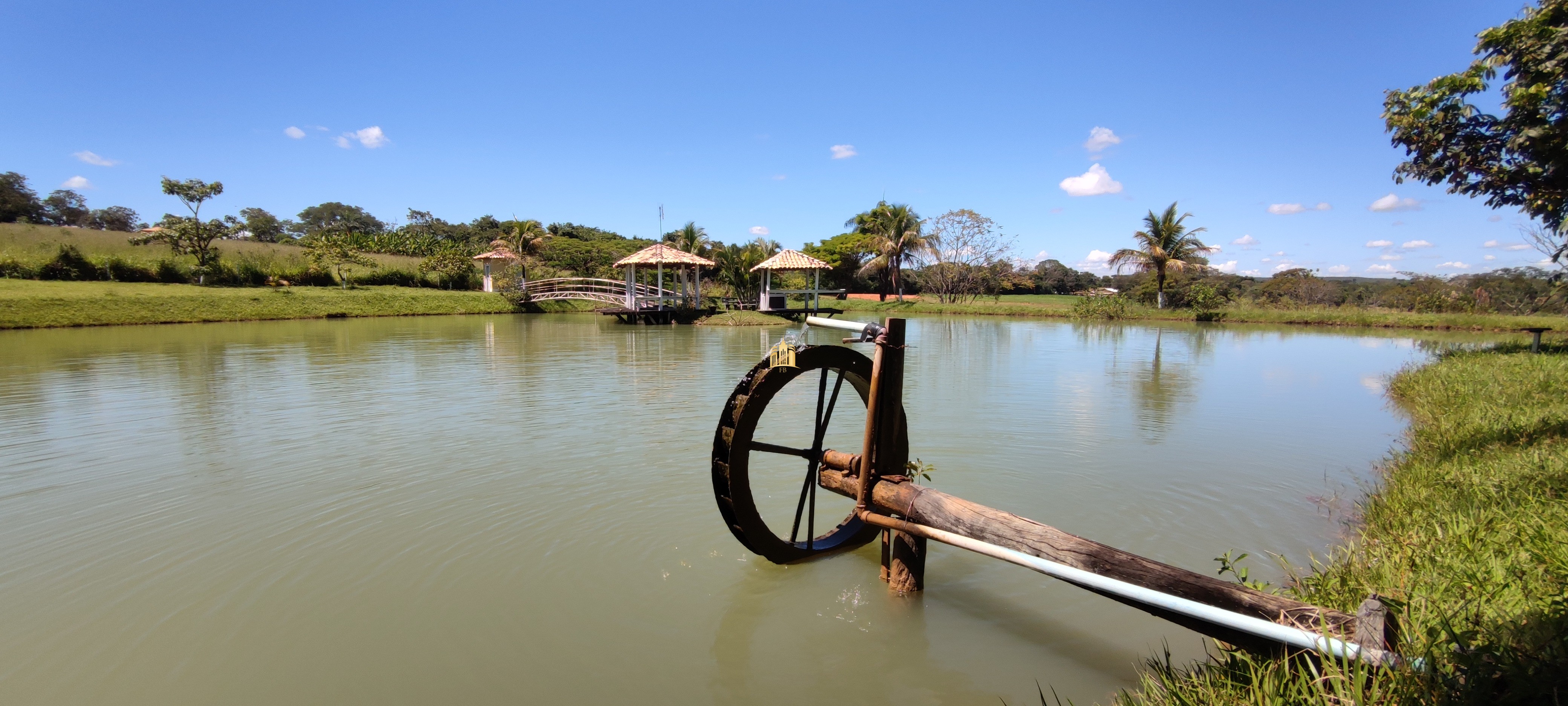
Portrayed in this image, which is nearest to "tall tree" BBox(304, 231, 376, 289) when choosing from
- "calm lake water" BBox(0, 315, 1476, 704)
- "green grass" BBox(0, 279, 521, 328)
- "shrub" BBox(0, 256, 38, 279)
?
"green grass" BBox(0, 279, 521, 328)

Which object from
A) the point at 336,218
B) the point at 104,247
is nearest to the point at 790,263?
the point at 104,247

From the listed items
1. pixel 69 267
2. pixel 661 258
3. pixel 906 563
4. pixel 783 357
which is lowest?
pixel 906 563

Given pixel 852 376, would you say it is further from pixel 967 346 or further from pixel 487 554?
pixel 967 346

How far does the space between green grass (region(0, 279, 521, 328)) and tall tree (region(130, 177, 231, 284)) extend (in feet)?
7.47

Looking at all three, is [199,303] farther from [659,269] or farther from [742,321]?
[742,321]

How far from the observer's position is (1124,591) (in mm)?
2395

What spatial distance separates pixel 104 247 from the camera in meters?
32.8

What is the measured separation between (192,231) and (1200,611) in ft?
132

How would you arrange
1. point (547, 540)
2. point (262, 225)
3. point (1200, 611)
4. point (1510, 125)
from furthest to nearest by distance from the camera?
point (262, 225), point (1510, 125), point (547, 540), point (1200, 611)

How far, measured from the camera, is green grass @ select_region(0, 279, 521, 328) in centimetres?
2109

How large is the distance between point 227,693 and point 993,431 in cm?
695

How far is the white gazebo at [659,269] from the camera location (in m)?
27.2

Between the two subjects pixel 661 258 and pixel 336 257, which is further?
pixel 336 257

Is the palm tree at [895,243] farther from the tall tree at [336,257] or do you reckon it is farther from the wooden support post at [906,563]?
the wooden support post at [906,563]
